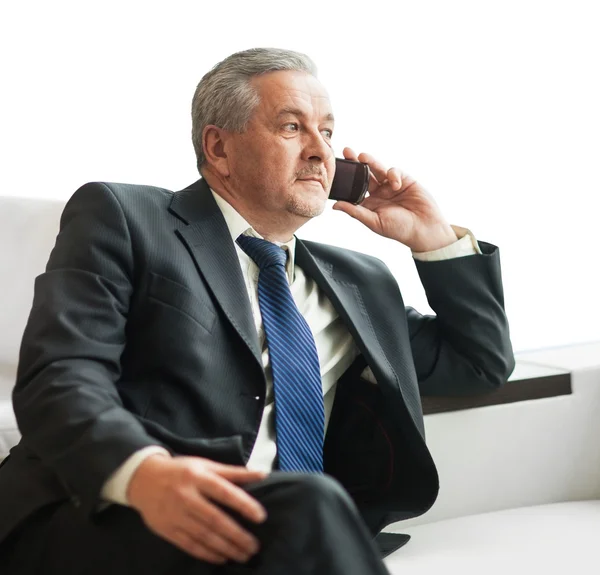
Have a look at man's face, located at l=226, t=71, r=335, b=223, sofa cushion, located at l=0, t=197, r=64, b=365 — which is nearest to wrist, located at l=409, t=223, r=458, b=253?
man's face, located at l=226, t=71, r=335, b=223

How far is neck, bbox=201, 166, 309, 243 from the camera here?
1770 millimetres

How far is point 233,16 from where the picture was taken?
237 cm

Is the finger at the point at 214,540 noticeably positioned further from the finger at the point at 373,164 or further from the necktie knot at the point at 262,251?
the finger at the point at 373,164

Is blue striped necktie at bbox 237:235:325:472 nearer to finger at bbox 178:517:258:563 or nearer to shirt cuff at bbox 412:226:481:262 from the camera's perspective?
shirt cuff at bbox 412:226:481:262

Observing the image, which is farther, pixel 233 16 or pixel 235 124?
pixel 233 16

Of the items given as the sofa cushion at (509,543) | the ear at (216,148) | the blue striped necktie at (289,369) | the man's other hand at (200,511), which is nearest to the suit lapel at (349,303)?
the blue striped necktie at (289,369)

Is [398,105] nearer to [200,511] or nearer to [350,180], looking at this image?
[350,180]

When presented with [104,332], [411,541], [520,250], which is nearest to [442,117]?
[520,250]

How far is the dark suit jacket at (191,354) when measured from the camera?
4.10 ft

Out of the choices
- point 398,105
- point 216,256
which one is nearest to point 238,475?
point 216,256

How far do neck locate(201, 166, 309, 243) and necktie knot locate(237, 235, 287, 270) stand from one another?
0.06 meters

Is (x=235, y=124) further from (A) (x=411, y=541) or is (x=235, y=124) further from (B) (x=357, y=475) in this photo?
(A) (x=411, y=541)

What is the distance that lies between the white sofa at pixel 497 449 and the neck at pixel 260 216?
0.48 metres

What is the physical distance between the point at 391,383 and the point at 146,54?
112 cm
